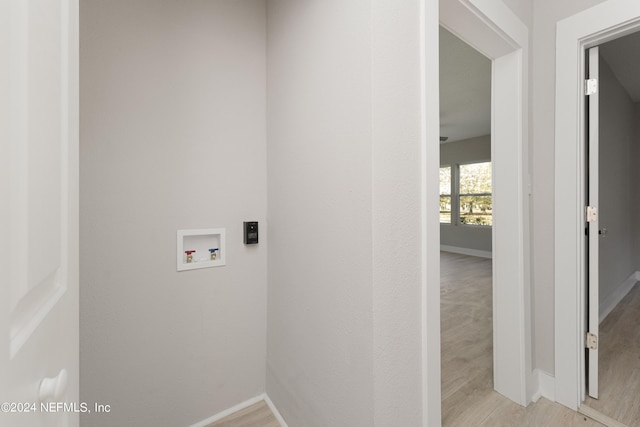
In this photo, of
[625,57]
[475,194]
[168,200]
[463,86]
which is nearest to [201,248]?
[168,200]

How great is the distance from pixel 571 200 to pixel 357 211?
1.36 meters

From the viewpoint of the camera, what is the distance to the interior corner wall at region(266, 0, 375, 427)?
1031mm

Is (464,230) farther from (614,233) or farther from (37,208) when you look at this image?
(37,208)

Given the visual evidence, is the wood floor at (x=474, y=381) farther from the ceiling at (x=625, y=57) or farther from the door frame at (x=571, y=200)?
the ceiling at (x=625, y=57)

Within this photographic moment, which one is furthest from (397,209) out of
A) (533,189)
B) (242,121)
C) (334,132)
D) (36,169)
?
(533,189)

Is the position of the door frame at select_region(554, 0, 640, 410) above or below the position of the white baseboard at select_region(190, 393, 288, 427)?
above

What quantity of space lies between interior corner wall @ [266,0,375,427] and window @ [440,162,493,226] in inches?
240

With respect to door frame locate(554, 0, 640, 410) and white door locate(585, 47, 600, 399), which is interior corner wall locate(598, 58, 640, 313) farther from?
door frame locate(554, 0, 640, 410)

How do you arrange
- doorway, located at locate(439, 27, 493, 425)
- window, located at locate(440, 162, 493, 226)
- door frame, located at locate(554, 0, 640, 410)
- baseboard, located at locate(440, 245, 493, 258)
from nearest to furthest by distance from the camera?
1. door frame, located at locate(554, 0, 640, 410)
2. doorway, located at locate(439, 27, 493, 425)
3. baseboard, located at locate(440, 245, 493, 258)
4. window, located at locate(440, 162, 493, 226)

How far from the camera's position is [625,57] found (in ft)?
9.00

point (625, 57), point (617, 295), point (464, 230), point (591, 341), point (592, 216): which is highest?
point (625, 57)

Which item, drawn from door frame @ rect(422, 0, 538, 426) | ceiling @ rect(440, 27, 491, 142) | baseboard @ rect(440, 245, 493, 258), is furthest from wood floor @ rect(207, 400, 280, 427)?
baseboard @ rect(440, 245, 493, 258)

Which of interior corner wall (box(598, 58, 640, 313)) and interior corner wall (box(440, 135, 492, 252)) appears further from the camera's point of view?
interior corner wall (box(440, 135, 492, 252))

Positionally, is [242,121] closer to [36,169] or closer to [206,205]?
[206,205]
